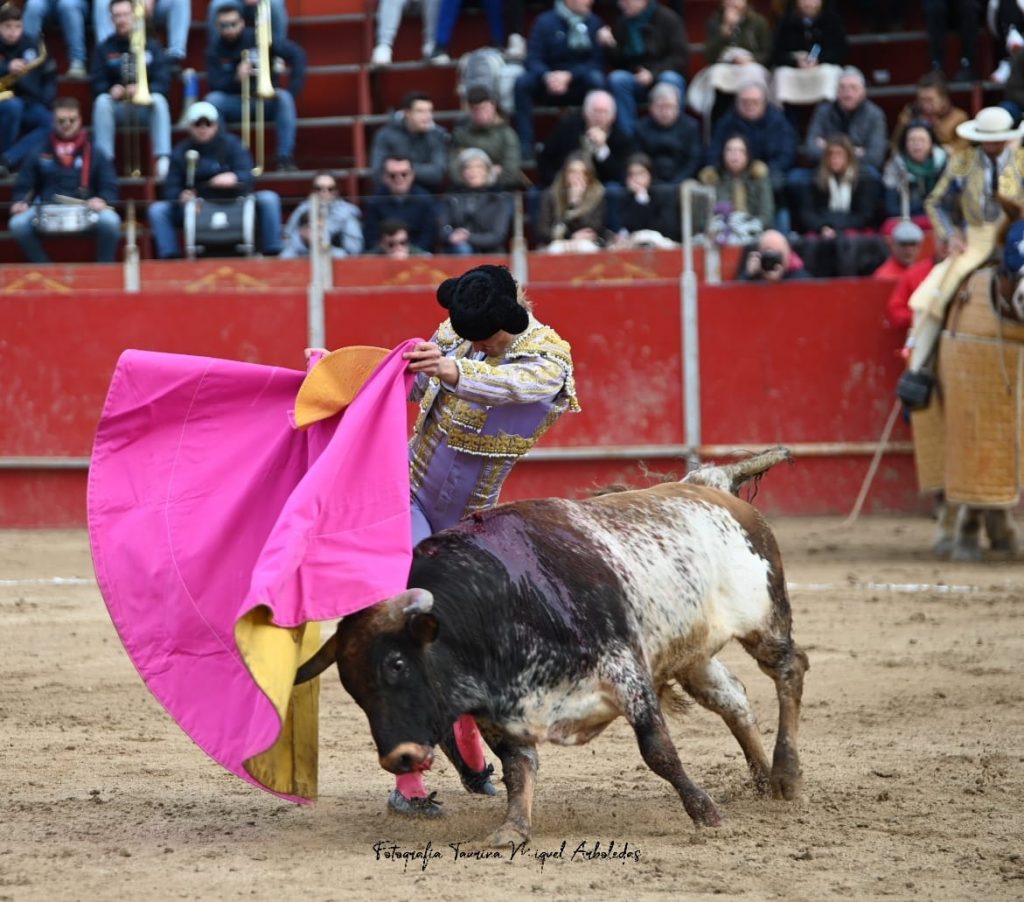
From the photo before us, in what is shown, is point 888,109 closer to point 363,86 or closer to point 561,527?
point 363,86

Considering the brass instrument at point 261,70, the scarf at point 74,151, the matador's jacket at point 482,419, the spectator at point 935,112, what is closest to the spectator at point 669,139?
the spectator at point 935,112

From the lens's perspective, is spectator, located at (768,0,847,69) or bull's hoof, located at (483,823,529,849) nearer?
bull's hoof, located at (483,823,529,849)

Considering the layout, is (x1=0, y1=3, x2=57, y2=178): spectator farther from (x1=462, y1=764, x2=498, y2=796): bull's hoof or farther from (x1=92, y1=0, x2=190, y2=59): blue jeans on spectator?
(x1=462, y1=764, x2=498, y2=796): bull's hoof

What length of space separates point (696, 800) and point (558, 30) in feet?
31.0

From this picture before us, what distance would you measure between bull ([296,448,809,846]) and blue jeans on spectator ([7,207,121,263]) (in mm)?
8045

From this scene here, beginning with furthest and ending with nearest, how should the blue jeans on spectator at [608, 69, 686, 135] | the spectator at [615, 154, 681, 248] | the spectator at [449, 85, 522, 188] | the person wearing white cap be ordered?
1. the blue jeans on spectator at [608, 69, 686, 135]
2. the spectator at [449, 85, 522, 188]
3. the spectator at [615, 154, 681, 248]
4. the person wearing white cap

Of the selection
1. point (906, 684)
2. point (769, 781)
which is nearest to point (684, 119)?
point (906, 684)

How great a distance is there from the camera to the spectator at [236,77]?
44.6ft

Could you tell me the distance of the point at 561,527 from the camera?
4609 mm

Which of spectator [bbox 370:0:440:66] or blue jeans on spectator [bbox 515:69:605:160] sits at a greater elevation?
spectator [bbox 370:0:440:66]

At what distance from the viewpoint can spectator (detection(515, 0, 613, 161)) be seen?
514 inches

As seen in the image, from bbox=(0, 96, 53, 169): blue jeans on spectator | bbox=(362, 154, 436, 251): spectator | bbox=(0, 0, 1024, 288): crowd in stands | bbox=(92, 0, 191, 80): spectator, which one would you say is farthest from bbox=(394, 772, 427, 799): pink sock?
bbox=(92, 0, 191, 80): spectator

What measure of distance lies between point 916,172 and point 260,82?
4810 millimetres

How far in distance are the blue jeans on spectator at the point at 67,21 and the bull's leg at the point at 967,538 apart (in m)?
8.00
